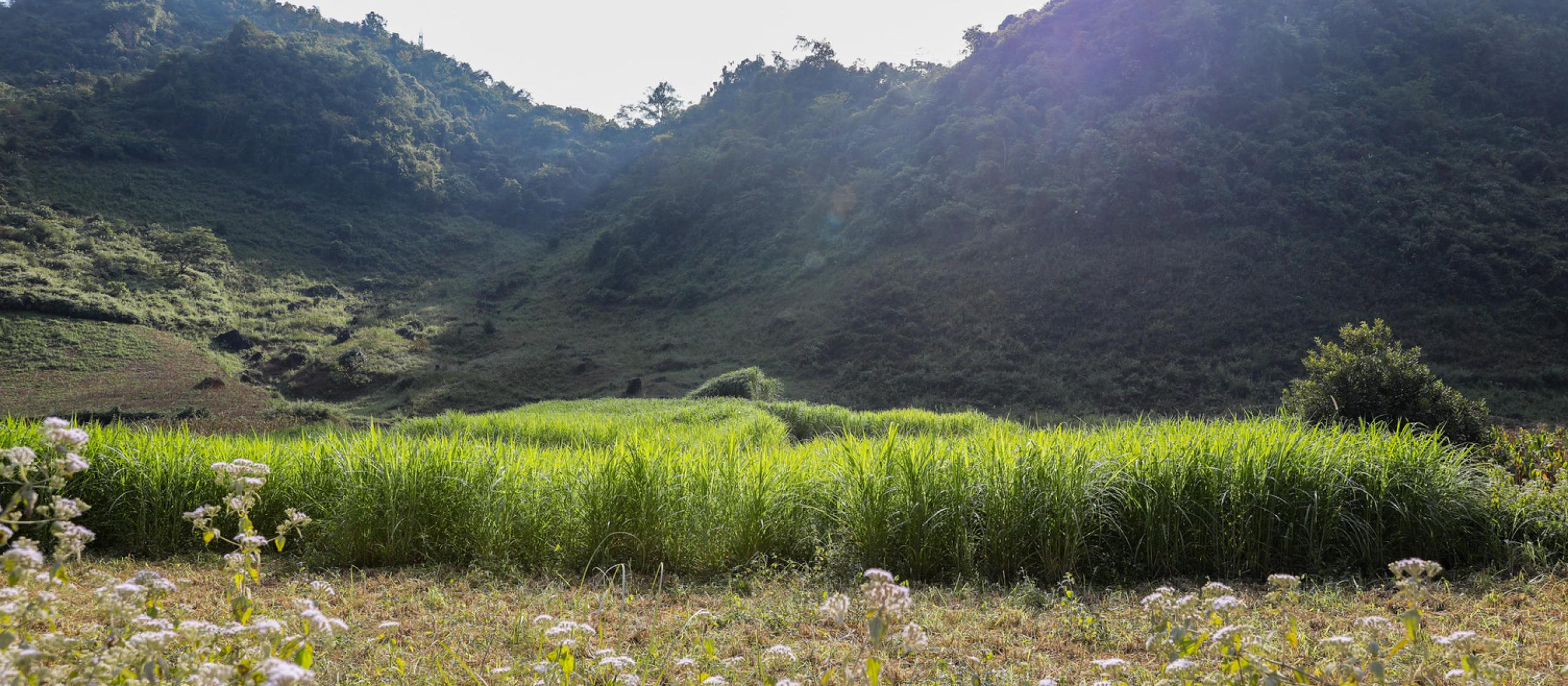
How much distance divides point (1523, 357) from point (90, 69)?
66319mm

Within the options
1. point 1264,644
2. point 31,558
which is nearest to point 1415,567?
point 1264,644

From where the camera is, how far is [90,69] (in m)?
46.6

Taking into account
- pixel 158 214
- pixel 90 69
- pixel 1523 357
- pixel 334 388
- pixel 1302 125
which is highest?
pixel 90 69

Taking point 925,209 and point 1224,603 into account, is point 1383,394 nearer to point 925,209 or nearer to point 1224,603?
point 1224,603

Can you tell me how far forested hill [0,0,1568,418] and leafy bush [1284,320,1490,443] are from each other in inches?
443

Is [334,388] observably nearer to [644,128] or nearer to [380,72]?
[380,72]

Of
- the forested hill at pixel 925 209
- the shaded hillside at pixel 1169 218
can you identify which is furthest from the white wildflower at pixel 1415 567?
the shaded hillside at pixel 1169 218

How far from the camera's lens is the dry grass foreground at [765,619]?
9.18 ft

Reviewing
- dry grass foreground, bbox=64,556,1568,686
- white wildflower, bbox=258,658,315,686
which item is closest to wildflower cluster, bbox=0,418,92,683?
white wildflower, bbox=258,658,315,686

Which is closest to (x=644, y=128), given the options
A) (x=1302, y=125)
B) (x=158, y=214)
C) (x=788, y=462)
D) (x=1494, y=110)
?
(x=158, y=214)

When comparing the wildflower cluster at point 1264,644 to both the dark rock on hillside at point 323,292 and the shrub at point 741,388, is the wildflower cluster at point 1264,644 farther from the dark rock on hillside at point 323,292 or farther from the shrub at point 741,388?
the dark rock on hillside at point 323,292

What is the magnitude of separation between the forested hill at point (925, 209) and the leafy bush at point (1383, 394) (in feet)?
36.9

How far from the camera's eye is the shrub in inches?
735

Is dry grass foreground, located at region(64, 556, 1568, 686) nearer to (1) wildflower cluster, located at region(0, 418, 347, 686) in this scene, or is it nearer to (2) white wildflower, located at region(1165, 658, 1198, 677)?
(1) wildflower cluster, located at region(0, 418, 347, 686)
